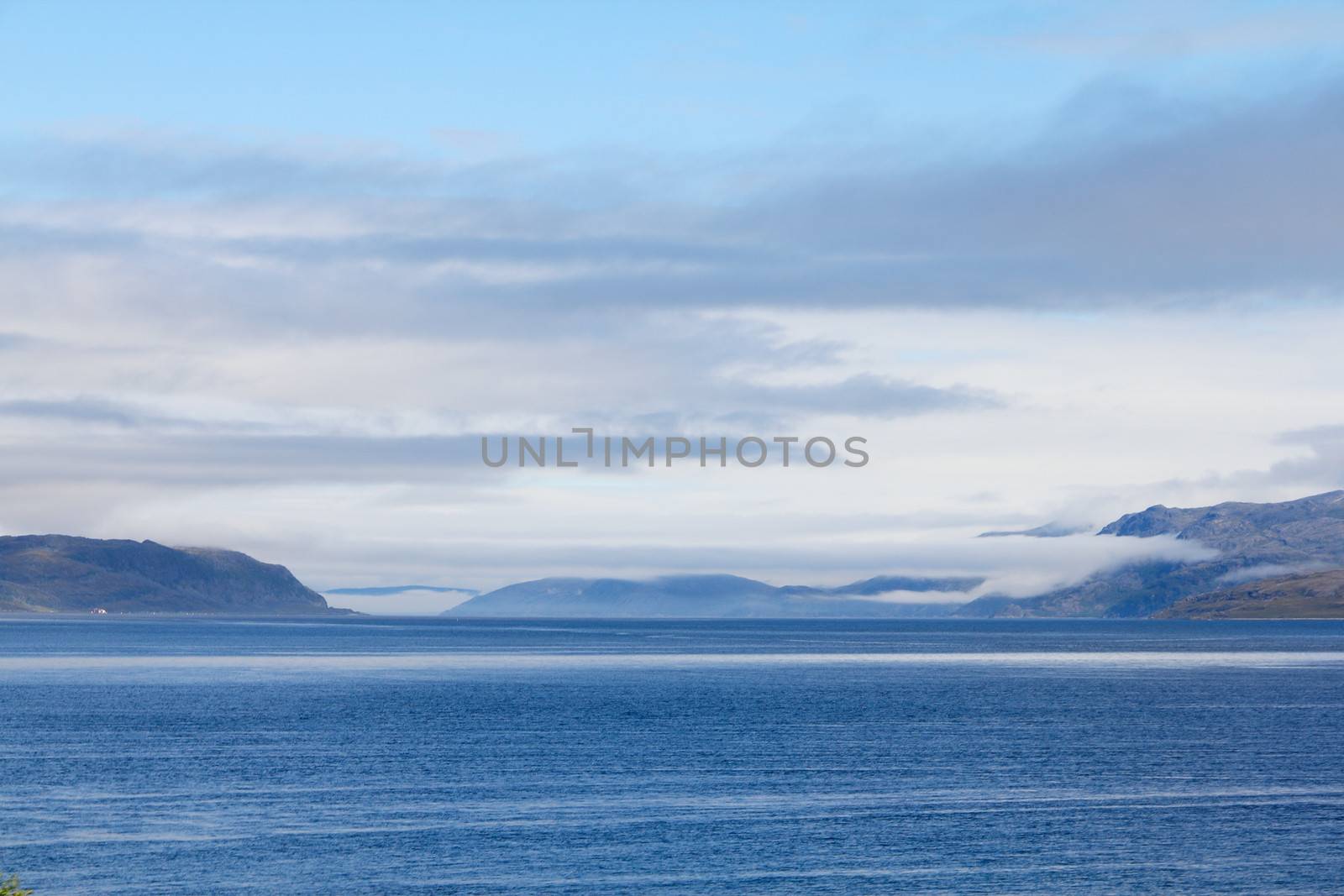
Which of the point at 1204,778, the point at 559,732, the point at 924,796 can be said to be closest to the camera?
the point at 924,796

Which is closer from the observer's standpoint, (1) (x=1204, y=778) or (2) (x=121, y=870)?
(2) (x=121, y=870)

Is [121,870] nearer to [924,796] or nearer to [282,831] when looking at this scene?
[282,831]

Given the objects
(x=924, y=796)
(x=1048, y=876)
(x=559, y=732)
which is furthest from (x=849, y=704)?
(x=1048, y=876)

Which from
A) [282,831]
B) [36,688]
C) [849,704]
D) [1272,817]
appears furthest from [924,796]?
[36,688]

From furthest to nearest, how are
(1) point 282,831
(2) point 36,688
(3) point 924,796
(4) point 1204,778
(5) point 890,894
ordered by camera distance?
(2) point 36,688, (4) point 1204,778, (3) point 924,796, (1) point 282,831, (5) point 890,894

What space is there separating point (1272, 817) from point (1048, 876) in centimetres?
2558

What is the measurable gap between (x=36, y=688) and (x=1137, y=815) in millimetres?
159031

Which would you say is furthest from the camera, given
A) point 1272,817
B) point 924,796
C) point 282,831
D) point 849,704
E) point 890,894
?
point 849,704

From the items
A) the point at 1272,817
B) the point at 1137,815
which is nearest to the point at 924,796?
the point at 1137,815

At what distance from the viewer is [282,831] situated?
3533 inches

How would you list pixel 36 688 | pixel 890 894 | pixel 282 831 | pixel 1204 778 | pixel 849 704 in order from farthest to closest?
pixel 36 688 < pixel 849 704 < pixel 1204 778 < pixel 282 831 < pixel 890 894

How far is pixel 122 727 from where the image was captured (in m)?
145

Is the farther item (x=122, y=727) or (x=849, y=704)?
(x=849, y=704)

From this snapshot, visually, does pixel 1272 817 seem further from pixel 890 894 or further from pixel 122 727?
pixel 122 727
